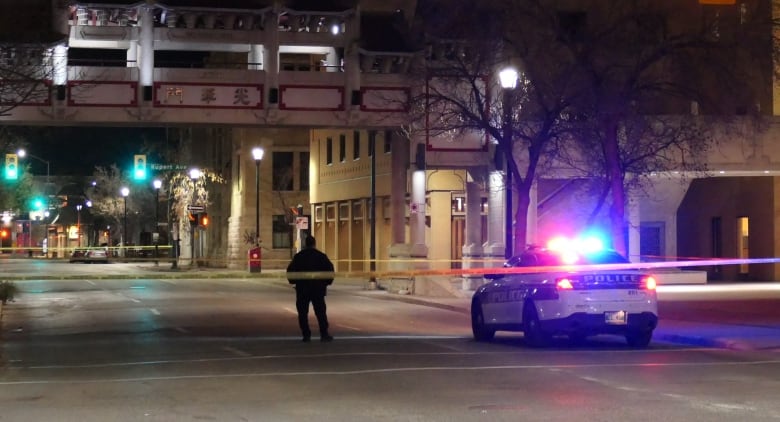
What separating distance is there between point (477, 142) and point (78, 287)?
17.6 metres

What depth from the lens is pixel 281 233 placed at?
5678cm

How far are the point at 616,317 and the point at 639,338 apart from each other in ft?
3.00

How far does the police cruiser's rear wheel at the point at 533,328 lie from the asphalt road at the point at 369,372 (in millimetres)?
230

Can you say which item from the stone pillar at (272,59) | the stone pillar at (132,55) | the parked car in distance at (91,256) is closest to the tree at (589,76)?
the stone pillar at (272,59)

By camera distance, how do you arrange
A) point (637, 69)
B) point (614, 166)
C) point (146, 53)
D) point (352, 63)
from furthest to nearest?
point (352, 63)
point (146, 53)
point (614, 166)
point (637, 69)

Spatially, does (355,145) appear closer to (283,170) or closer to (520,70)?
(283,170)

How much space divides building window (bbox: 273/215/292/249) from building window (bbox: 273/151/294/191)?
190 cm

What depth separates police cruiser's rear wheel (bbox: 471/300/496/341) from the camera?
16.2 meters

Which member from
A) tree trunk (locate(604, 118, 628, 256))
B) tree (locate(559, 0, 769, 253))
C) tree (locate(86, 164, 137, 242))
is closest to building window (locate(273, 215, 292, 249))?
tree (locate(86, 164, 137, 242))

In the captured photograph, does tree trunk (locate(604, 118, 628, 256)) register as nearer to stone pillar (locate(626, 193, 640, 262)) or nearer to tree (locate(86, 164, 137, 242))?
stone pillar (locate(626, 193, 640, 262))

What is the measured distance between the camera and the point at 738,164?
30.7m

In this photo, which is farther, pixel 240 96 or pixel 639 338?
pixel 240 96

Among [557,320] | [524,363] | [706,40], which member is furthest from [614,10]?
[524,363]

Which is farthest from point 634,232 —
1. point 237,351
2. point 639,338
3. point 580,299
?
point 237,351
